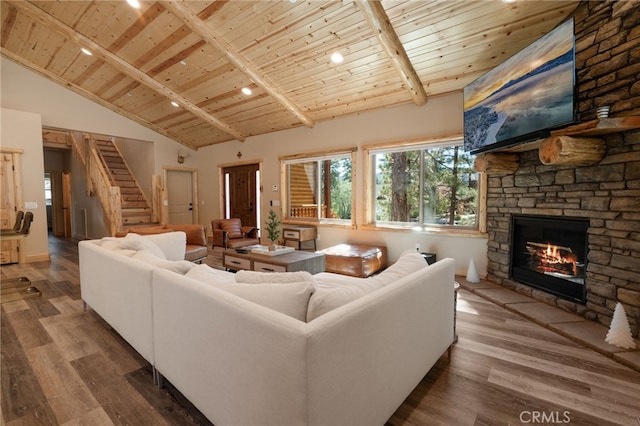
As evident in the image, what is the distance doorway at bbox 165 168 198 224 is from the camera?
26.3ft

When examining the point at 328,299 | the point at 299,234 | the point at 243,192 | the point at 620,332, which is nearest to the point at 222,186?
the point at 243,192

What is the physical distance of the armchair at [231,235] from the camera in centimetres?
525

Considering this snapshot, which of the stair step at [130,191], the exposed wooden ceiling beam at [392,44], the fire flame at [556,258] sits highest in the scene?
the exposed wooden ceiling beam at [392,44]

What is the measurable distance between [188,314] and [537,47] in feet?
11.4

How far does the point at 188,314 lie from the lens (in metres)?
1.50

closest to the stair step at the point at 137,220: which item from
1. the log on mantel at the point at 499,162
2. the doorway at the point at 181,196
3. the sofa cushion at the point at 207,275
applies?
the doorway at the point at 181,196

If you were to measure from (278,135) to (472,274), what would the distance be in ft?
15.3

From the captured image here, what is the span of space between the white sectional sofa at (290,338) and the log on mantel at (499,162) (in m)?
2.05

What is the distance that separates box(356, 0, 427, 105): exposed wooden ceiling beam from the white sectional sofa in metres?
2.70

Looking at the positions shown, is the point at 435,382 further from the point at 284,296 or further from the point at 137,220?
the point at 137,220

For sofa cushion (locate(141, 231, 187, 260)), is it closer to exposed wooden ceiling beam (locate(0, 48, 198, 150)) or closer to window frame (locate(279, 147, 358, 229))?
window frame (locate(279, 147, 358, 229))

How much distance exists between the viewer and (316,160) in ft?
19.5

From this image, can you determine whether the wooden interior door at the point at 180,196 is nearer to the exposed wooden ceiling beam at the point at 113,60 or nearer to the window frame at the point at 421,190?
the exposed wooden ceiling beam at the point at 113,60

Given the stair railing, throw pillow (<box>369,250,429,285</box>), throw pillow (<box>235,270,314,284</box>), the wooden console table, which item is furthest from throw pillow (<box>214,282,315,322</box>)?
the stair railing
